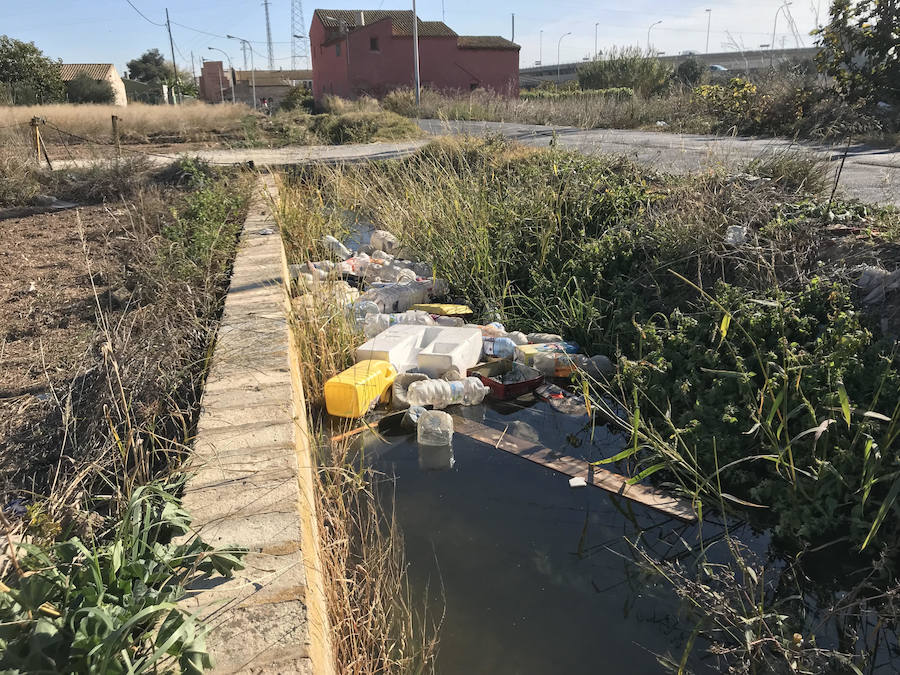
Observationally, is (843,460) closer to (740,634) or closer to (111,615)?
(740,634)

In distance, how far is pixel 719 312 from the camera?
11.5ft

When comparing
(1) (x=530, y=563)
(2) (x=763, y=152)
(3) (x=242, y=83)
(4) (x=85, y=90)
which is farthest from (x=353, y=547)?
(3) (x=242, y=83)

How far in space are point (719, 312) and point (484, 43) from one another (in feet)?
124

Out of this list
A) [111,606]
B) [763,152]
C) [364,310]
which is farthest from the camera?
[763,152]

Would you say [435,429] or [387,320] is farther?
[387,320]

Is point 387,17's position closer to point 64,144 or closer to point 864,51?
point 64,144

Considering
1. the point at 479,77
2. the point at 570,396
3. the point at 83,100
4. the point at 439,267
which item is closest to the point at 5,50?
the point at 83,100

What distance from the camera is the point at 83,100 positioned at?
40750 millimetres

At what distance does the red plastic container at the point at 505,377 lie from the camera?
407 cm

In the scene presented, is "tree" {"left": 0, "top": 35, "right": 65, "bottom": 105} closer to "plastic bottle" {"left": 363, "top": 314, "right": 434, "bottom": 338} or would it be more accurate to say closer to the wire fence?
the wire fence

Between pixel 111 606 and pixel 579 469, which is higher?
pixel 111 606

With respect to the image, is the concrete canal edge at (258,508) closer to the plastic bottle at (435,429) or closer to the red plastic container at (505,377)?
the plastic bottle at (435,429)

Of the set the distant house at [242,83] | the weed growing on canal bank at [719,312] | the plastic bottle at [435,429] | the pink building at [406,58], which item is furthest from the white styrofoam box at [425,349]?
the distant house at [242,83]

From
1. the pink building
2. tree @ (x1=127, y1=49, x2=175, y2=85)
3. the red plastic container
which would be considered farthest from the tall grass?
tree @ (x1=127, y1=49, x2=175, y2=85)
